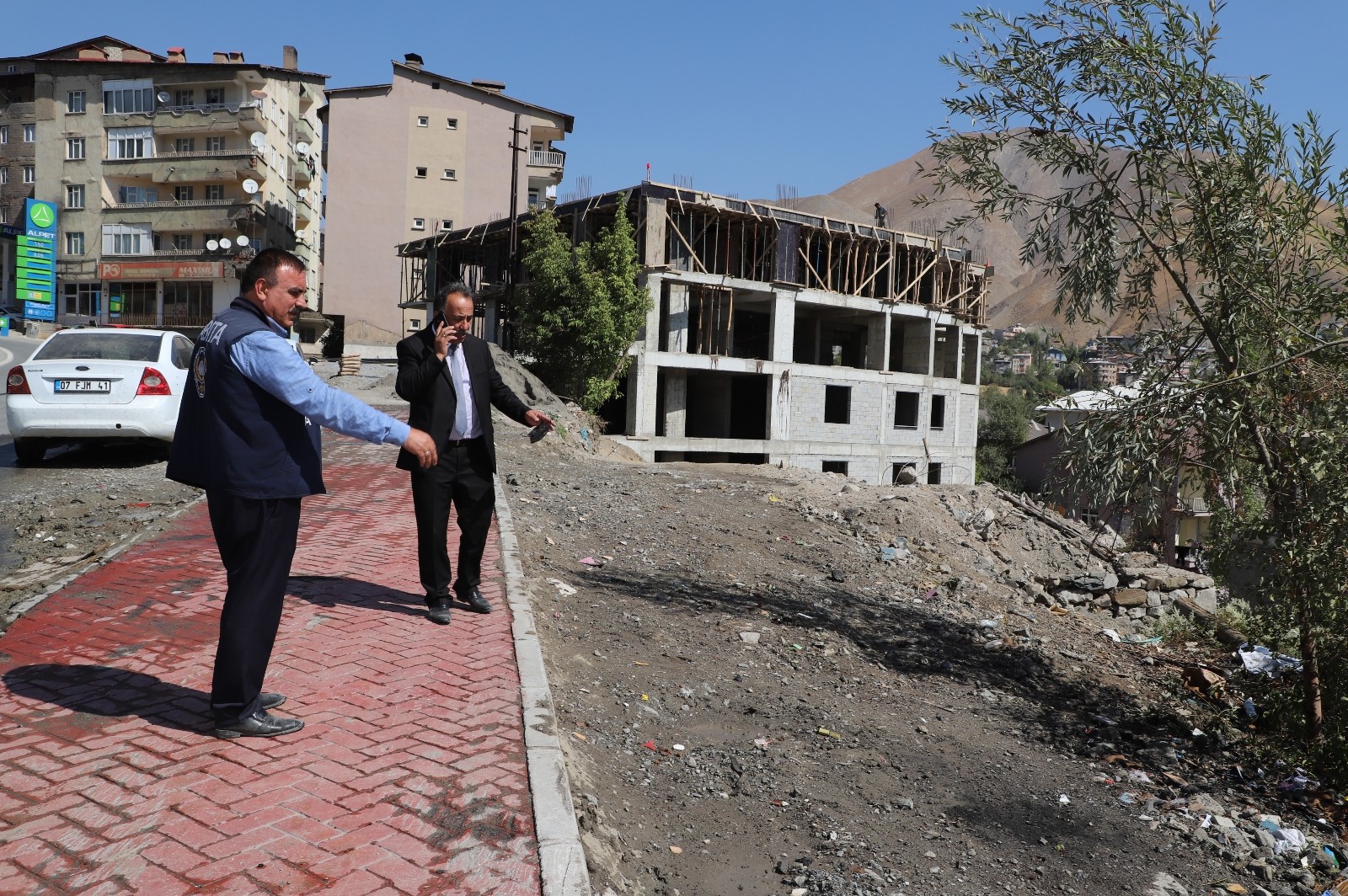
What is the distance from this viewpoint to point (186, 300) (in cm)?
5306

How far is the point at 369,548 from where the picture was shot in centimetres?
810

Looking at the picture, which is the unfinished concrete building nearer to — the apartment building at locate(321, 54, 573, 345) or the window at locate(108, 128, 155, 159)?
the apartment building at locate(321, 54, 573, 345)

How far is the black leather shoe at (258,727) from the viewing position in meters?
4.00

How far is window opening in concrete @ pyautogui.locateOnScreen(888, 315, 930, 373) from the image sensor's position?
39.4m

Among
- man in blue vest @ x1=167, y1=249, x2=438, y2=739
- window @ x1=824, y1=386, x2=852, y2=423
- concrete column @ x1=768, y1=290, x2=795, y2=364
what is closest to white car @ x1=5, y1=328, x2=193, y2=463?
man in blue vest @ x1=167, y1=249, x2=438, y2=739

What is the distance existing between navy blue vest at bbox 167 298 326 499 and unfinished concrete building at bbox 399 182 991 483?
27545 mm

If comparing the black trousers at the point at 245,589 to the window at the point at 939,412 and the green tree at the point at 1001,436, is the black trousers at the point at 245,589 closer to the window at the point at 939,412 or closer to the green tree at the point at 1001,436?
the window at the point at 939,412

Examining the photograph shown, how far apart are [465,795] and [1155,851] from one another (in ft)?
12.4

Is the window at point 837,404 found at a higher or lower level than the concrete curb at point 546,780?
higher

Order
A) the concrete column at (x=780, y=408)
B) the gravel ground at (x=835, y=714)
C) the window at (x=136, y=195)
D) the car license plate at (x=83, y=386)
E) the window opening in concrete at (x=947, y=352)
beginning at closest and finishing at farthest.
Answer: the gravel ground at (x=835, y=714) → the car license plate at (x=83, y=386) → the concrete column at (x=780, y=408) → the window opening in concrete at (x=947, y=352) → the window at (x=136, y=195)

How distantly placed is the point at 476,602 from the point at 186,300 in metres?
54.0

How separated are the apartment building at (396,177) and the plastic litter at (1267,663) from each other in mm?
47089

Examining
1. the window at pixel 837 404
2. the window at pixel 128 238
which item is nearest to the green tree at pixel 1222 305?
the window at pixel 837 404

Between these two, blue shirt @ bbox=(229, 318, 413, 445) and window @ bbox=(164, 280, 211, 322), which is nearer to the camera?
blue shirt @ bbox=(229, 318, 413, 445)
